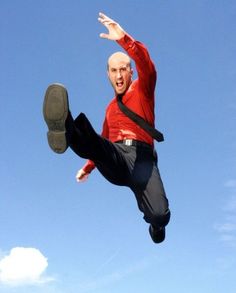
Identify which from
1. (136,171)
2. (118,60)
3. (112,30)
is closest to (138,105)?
(118,60)

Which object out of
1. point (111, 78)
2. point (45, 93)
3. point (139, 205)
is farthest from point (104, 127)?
point (45, 93)

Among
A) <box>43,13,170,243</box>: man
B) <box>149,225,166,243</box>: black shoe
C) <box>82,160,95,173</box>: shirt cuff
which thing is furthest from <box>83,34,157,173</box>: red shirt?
<box>149,225,166,243</box>: black shoe

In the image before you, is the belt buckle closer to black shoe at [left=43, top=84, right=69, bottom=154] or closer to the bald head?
the bald head

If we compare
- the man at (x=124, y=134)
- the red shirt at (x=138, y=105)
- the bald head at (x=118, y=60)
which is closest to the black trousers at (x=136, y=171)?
the man at (x=124, y=134)

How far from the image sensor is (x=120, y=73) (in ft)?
22.0

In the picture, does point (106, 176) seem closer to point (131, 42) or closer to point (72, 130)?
point (72, 130)

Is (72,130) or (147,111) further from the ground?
(147,111)

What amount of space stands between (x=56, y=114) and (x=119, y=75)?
1.64 meters

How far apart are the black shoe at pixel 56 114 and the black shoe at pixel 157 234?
6.62 feet

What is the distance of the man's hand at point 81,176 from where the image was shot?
7500 millimetres

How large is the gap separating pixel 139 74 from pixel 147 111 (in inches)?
20.3

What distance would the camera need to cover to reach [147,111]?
21.3 ft

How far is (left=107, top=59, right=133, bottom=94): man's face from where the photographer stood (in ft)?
22.0

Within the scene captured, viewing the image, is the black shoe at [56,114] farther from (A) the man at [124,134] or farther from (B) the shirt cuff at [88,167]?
(B) the shirt cuff at [88,167]
